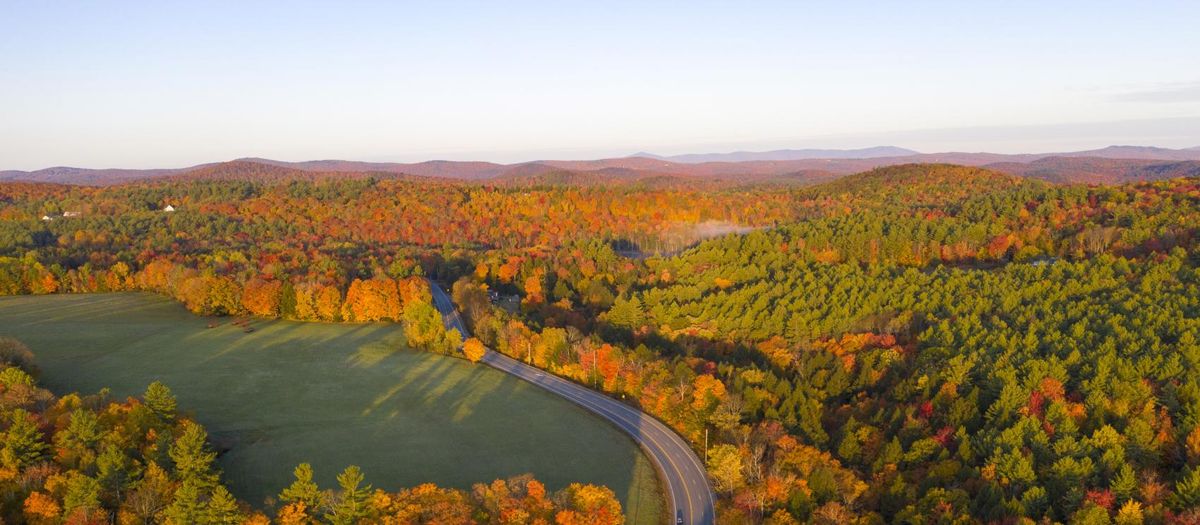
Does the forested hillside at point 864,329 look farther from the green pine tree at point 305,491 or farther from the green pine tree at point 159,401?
the green pine tree at point 159,401

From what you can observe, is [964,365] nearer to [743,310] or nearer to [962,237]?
[743,310]

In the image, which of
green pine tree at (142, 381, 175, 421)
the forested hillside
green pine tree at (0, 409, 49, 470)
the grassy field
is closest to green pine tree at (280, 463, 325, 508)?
the grassy field

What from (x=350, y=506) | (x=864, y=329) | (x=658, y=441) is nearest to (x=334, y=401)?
(x=350, y=506)

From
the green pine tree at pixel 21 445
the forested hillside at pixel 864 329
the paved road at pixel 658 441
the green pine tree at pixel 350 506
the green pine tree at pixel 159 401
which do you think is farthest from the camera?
the green pine tree at pixel 159 401

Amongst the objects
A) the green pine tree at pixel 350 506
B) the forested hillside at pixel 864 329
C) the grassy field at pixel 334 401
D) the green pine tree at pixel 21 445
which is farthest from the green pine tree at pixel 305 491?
the forested hillside at pixel 864 329

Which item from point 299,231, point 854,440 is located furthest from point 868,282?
point 299,231

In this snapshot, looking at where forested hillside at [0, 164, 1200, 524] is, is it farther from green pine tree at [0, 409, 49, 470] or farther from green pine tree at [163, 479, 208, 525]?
green pine tree at [0, 409, 49, 470]
